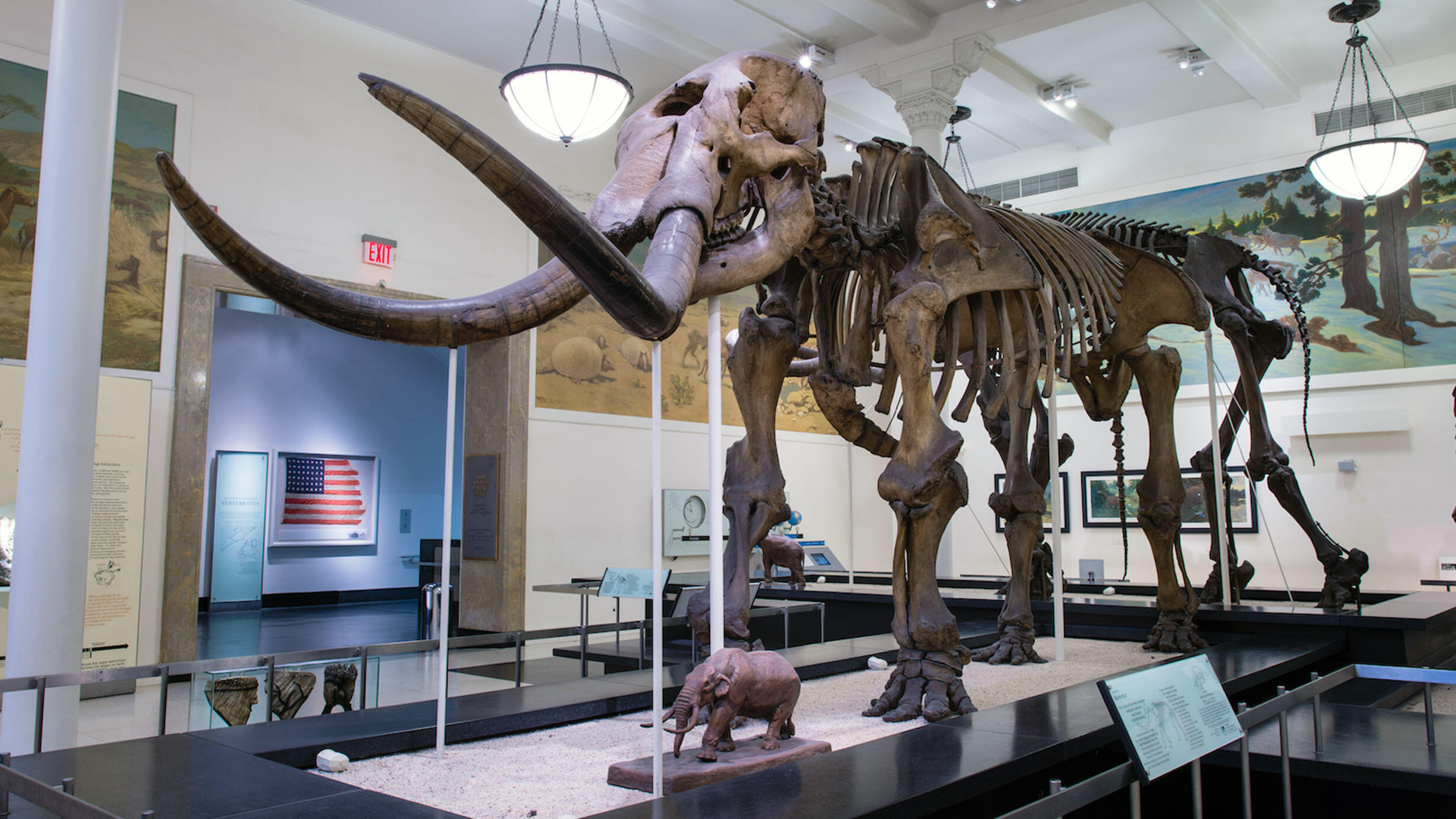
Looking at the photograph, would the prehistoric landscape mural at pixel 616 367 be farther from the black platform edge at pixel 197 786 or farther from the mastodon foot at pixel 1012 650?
the black platform edge at pixel 197 786

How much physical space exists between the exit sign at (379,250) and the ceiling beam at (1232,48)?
8.60 m

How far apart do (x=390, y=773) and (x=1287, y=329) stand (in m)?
6.41

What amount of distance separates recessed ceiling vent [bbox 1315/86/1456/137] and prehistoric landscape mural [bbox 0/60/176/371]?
13.3 meters

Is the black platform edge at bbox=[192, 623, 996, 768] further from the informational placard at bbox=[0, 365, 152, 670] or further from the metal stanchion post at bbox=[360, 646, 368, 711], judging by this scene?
the informational placard at bbox=[0, 365, 152, 670]

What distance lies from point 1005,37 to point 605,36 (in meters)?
4.62

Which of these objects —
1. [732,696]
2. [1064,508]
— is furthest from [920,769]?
[1064,508]

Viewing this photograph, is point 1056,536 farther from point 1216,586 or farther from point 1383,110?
point 1383,110

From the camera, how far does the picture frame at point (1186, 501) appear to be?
42.7 feet

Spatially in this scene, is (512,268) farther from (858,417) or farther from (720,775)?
(720,775)

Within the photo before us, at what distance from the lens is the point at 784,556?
25.8 feet

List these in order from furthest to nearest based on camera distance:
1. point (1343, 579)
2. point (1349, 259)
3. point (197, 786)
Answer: point (1349, 259), point (1343, 579), point (197, 786)

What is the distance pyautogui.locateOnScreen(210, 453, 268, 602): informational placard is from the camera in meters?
15.6

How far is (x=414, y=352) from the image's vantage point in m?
18.4

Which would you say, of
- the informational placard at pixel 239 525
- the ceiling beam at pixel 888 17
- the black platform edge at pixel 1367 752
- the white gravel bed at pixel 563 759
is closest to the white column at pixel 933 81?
the ceiling beam at pixel 888 17
